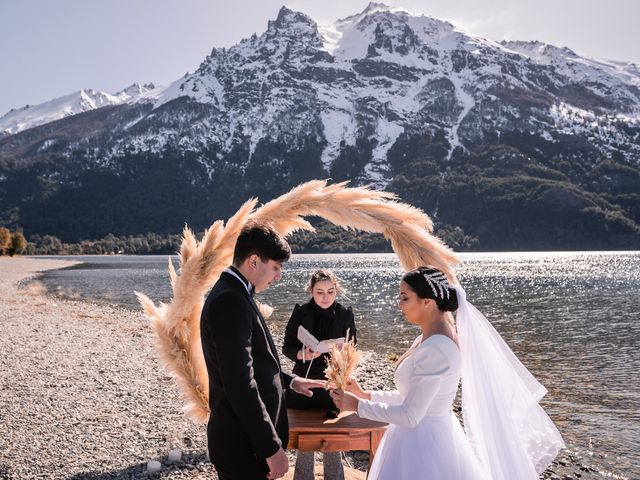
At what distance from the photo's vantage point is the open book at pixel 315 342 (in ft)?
19.2

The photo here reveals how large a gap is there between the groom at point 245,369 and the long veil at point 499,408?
1.55 metres

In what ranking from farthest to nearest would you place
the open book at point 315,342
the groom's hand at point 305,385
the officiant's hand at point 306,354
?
the officiant's hand at point 306,354 → the open book at point 315,342 → the groom's hand at point 305,385

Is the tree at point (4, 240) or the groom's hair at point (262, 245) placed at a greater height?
the groom's hair at point (262, 245)

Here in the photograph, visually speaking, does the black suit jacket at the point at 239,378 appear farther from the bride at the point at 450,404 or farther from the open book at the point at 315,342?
the open book at the point at 315,342

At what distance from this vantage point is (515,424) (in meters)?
4.32

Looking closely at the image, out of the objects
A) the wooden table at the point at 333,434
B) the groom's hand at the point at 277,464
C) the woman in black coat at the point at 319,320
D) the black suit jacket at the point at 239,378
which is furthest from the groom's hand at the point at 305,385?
the woman in black coat at the point at 319,320

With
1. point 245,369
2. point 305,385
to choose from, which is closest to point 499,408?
point 305,385

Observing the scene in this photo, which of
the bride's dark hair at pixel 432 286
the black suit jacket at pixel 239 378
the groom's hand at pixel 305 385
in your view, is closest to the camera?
the black suit jacket at pixel 239 378

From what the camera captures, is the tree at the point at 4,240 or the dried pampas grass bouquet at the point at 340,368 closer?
the dried pampas grass bouquet at the point at 340,368

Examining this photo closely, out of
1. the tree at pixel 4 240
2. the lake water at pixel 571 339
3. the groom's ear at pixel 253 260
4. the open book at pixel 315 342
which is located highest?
the groom's ear at pixel 253 260

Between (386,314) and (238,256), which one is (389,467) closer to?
(238,256)

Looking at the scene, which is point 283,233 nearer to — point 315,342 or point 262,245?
point 262,245

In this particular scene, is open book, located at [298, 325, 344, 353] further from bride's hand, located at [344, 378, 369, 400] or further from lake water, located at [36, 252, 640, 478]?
lake water, located at [36, 252, 640, 478]

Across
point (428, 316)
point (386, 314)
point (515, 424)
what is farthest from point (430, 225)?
point (386, 314)
